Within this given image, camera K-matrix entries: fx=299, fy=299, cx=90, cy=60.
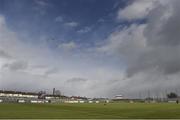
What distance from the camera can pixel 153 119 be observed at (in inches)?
1479

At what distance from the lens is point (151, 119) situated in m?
37.6

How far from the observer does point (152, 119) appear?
3762cm

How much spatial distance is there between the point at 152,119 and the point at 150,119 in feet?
0.89

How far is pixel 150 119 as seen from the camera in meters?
37.6

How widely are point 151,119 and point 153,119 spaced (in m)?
0.25

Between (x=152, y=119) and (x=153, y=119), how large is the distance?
13 cm

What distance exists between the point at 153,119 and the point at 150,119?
0.38 m

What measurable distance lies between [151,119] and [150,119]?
5.4 inches
